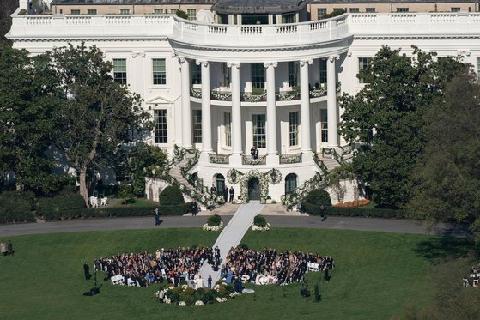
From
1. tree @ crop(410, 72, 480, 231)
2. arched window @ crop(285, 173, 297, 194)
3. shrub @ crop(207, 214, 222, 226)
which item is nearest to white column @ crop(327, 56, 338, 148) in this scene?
arched window @ crop(285, 173, 297, 194)

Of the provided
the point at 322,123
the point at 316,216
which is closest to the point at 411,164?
the point at 316,216

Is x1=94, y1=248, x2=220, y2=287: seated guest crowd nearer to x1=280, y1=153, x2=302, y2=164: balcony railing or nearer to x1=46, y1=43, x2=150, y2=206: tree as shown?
x1=46, y1=43, x2=150, y2=206: tree

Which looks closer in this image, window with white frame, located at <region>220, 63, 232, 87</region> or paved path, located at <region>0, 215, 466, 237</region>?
paved path, located at <region>0, 215, 466, 237</region>

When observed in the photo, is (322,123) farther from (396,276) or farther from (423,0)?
(396,276)

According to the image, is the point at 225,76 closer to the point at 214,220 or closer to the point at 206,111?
the point at 206,111

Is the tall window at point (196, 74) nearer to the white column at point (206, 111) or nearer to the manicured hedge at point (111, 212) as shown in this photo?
the white column at point (206, 111)

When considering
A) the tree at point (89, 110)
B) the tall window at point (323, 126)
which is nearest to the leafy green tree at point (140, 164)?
the tree at point (89, 110)

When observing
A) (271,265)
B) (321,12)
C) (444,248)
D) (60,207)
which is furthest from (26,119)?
(444,248)

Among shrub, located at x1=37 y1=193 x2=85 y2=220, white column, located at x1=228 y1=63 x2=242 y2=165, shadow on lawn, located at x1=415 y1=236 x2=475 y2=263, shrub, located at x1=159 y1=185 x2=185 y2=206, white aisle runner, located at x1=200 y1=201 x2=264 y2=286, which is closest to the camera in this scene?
shadow on lawn, located at x1=415 y1=236 x2=475 y2=263
